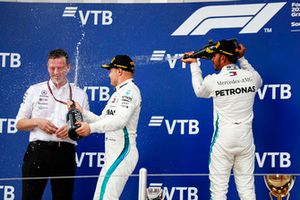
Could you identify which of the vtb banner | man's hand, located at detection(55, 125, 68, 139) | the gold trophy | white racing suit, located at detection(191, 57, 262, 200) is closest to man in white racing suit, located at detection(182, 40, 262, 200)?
white racing suit, located at detection(191, 57, 262, 200)

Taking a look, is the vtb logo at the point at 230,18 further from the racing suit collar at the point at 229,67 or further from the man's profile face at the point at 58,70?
the man's profile face at the point at 58,70

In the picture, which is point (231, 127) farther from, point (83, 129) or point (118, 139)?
point (83, 129)

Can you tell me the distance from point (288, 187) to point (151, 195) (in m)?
0.94

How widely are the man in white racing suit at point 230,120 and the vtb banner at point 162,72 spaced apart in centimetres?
64

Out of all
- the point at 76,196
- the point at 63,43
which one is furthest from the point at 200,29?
the point at 76,196

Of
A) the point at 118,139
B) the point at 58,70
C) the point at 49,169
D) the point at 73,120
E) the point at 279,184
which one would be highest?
the point at 58,70

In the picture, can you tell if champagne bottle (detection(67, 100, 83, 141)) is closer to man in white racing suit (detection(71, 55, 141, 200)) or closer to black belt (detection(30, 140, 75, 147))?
man in white racing suit (detection(71, 55, 141, 200))

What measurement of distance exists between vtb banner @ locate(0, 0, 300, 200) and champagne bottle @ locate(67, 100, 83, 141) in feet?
3.06

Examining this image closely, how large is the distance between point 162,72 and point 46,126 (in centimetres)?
110

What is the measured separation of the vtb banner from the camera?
607 centimetres

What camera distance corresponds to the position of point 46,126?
557 cm

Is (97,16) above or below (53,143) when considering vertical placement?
above

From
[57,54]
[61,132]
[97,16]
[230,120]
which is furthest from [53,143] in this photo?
[97,16]

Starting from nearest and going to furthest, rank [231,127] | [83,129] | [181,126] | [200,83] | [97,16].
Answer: [83,129] < [231,127] < [200,83] < [181,126] < [97,16]
